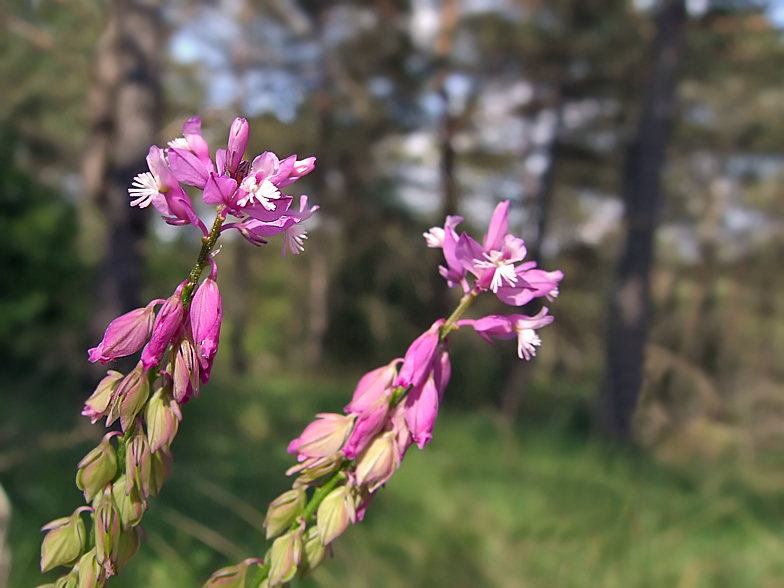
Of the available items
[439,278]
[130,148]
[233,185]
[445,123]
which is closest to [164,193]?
[233,185]

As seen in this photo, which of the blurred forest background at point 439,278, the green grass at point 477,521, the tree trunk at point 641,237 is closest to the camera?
the green grass at point 477,521

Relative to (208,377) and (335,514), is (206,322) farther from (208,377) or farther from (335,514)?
(335,514)

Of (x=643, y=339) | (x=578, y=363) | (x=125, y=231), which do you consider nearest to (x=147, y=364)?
(x=125, y=231)

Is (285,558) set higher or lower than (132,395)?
lower

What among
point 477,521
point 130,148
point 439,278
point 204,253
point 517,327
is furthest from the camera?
point 439,278

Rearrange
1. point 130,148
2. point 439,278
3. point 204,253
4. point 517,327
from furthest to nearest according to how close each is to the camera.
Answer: point 439,278 → point 130,148 → point 517,327 → point 204,253

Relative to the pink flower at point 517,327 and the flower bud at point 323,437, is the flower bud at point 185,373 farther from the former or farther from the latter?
the pink flower at point 517,327

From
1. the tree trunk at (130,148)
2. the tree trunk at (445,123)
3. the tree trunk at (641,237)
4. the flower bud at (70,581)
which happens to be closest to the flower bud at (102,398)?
the flower bud at (70,581)
